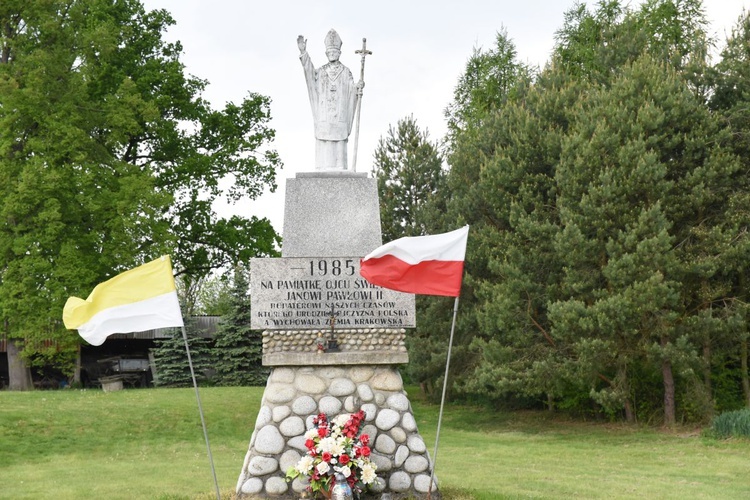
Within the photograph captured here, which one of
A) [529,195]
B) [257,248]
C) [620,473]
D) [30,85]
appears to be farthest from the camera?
[257,248]

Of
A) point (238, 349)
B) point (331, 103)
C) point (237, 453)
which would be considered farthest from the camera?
point (238, 349)

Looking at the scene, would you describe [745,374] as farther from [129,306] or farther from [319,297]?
[129,306]

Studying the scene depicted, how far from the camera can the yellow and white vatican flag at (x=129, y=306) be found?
8.23 m

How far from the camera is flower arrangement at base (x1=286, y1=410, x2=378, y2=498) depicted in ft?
27.4

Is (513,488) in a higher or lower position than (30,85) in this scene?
lower

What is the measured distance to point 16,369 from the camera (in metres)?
23.7

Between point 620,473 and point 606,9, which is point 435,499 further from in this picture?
point 606,9

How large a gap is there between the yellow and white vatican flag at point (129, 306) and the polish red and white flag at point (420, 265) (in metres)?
2.06

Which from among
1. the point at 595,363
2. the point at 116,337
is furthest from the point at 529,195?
the point at 116,337

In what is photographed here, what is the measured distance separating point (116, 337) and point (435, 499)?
22.1 m

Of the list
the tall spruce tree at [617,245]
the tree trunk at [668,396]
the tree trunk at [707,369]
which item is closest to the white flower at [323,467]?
the tall spruce tree at [617,245]

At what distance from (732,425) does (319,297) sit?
33.7 ft

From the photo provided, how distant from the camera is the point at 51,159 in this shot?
21.4 metres

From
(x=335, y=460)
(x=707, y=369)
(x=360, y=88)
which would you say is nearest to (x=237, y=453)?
(x=335, y=460)
